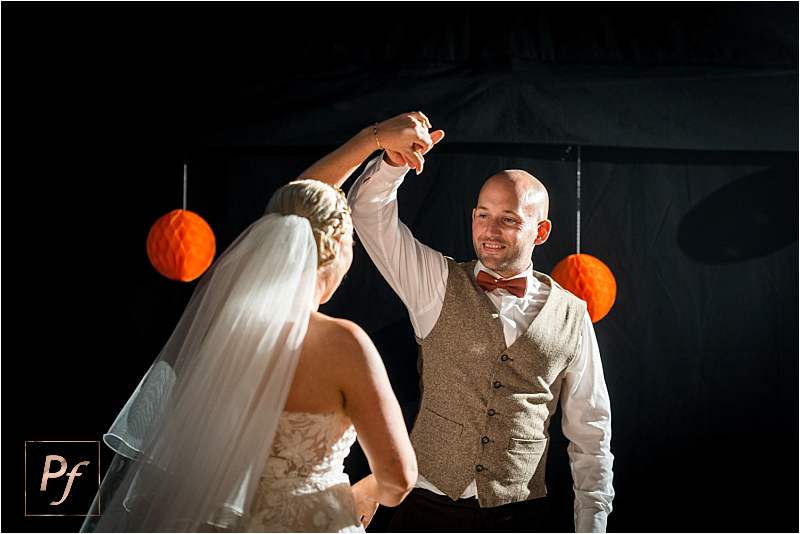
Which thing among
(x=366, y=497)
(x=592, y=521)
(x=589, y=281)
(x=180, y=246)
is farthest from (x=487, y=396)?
(x=180, y=246)

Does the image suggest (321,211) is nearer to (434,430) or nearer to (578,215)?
(434,430)

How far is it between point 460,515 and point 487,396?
349mm

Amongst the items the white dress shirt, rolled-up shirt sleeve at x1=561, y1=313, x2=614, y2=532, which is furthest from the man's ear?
rolled-up shirt sleeve at x1=561, y1=313, x2=614, y2=532

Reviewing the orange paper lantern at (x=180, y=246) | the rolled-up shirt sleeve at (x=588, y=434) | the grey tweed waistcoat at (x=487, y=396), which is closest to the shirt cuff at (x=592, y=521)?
the rolled-up shirt sleeve at (x=588, y=434)

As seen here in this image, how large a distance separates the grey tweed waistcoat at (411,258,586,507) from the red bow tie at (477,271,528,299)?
0.03 m

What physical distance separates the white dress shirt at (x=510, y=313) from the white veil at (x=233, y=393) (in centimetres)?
70

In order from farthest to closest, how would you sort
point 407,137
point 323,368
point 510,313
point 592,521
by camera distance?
1. point 510,313
2. point 592,521
3. point 407,137
4. point 323,368

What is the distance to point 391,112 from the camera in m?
3.45

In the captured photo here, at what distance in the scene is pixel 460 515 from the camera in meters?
2.50

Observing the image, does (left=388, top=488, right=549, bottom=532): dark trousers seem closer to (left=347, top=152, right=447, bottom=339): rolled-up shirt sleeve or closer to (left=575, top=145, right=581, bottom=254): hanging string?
(left=347, top=152, right=447, bottom=339): rolled-up shirt sleeve

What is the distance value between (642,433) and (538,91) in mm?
1482

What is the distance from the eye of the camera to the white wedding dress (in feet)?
6.14

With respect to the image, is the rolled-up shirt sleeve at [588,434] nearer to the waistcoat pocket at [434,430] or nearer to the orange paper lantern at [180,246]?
the waistcoat pocket at [434,430]

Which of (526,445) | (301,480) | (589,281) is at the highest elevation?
(589,281)
